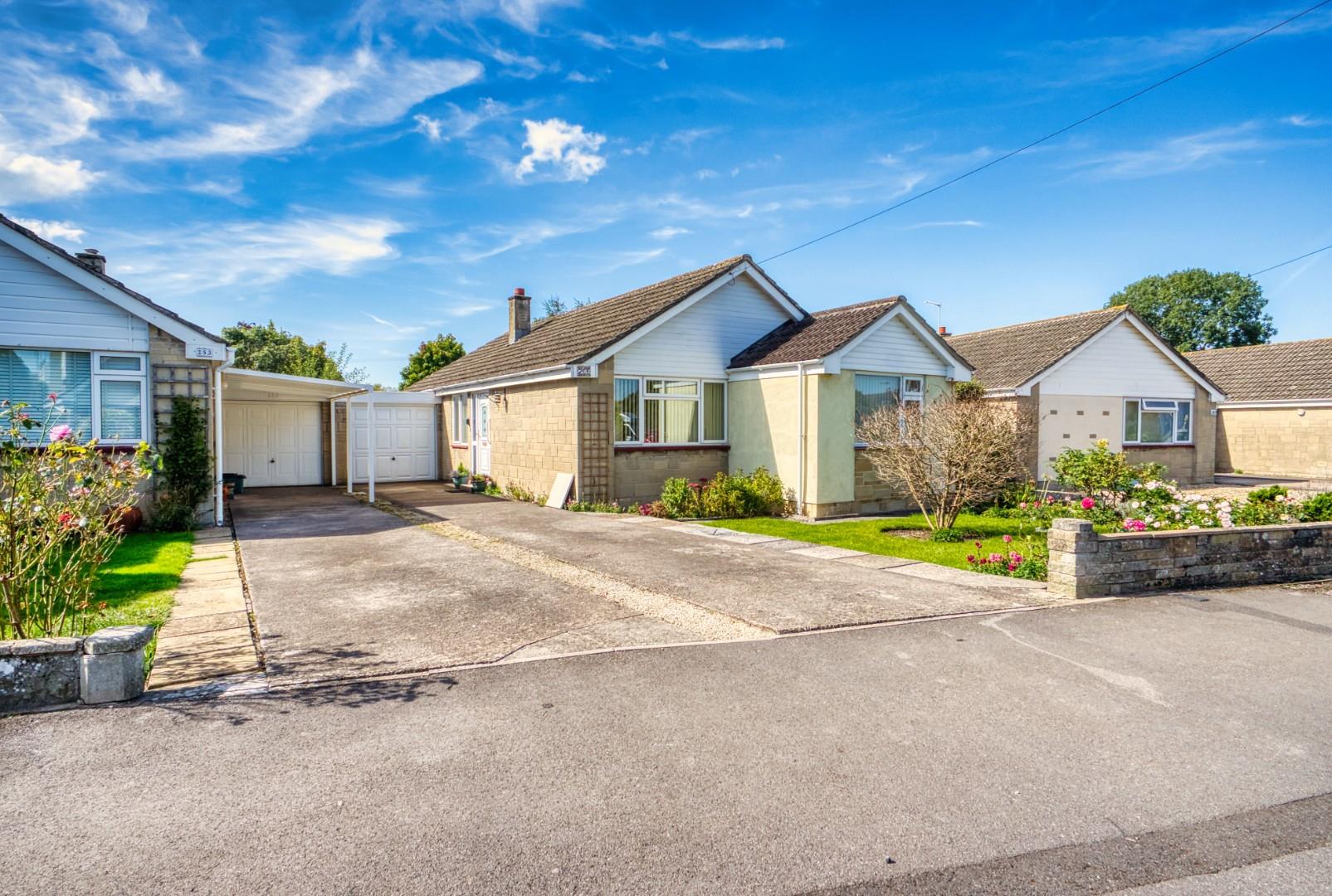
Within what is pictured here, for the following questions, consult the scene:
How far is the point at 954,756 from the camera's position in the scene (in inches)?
162

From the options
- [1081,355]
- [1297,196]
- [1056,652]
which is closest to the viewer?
[1056,652]

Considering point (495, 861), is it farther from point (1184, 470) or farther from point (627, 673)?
point (1184, 470)

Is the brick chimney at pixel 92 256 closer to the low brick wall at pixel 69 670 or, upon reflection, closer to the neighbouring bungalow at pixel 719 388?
the neighbouring bungalow at pixel 719 388

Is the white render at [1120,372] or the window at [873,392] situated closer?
the window at [873,392]

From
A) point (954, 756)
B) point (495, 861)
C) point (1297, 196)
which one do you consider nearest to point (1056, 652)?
point (954, 756)

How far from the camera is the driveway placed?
119 inches

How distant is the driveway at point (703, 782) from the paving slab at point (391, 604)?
673 mm

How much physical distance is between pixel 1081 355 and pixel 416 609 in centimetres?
1990

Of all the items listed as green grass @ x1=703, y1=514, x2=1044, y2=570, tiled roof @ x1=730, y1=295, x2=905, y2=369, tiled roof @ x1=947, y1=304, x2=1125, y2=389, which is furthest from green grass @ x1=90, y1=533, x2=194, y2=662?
tiled roof @ x1=947, y1=304, x2=1125, y2=389

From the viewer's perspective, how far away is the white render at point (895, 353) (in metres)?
15.2

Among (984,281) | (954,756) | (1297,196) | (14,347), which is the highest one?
(1297,196)

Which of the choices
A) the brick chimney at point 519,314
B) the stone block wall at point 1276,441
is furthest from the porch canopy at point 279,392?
the stone block wall at point 1276,441

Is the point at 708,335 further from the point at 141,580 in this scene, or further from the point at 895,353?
the point at 141,580

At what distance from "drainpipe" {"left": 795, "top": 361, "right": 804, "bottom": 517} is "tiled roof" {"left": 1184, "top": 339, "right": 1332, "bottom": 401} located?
17.5 m
